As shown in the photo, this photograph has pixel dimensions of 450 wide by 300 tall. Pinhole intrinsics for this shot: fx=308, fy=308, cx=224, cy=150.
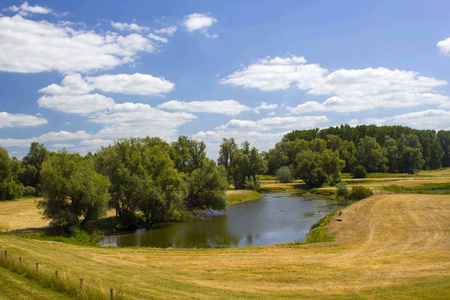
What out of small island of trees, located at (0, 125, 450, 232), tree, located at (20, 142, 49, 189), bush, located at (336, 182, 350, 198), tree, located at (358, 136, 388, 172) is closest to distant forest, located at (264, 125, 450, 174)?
tree, located at (358, 136, 388, 172)

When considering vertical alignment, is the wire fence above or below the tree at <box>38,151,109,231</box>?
below

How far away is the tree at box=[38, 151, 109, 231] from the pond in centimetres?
402

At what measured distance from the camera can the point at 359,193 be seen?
6325 centimetres

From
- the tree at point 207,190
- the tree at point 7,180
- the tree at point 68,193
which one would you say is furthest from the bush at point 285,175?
the tree at point 68,193

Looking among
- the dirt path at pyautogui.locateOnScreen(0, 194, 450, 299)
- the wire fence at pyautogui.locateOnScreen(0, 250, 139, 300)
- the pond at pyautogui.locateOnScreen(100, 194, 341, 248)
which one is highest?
the wire fence at pyautogui.locateOnScreen(0, 250, 139, 300)

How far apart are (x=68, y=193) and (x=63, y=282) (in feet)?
73.3

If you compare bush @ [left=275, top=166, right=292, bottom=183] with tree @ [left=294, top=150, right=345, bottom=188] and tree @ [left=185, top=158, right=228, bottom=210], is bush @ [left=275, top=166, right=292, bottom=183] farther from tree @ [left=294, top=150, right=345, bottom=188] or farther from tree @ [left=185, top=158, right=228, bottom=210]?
tree @ [left=185, top=158, right=228, bottom=210]

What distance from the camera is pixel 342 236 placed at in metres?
28.8

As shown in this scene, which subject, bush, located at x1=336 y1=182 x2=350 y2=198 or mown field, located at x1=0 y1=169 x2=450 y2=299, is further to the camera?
bush, located at x1=336 y1=182 x2=350 y2=198

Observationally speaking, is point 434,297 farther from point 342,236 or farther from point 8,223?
point 8,223

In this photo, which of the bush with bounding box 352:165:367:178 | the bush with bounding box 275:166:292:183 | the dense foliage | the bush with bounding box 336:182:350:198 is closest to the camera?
the bush with bounding box 336:182:350:198

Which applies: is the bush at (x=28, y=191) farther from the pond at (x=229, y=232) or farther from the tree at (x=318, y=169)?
the tree at (x=318, y=169)

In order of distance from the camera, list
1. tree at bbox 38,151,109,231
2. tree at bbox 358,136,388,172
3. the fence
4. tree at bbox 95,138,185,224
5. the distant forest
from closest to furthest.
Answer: the fence < tree at bbox 38,151,109,231 < tree at bbox 95,138,185,224 < tree at bbox 358,136,388,172 < the distant forest

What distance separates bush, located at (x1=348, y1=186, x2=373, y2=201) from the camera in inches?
2456
